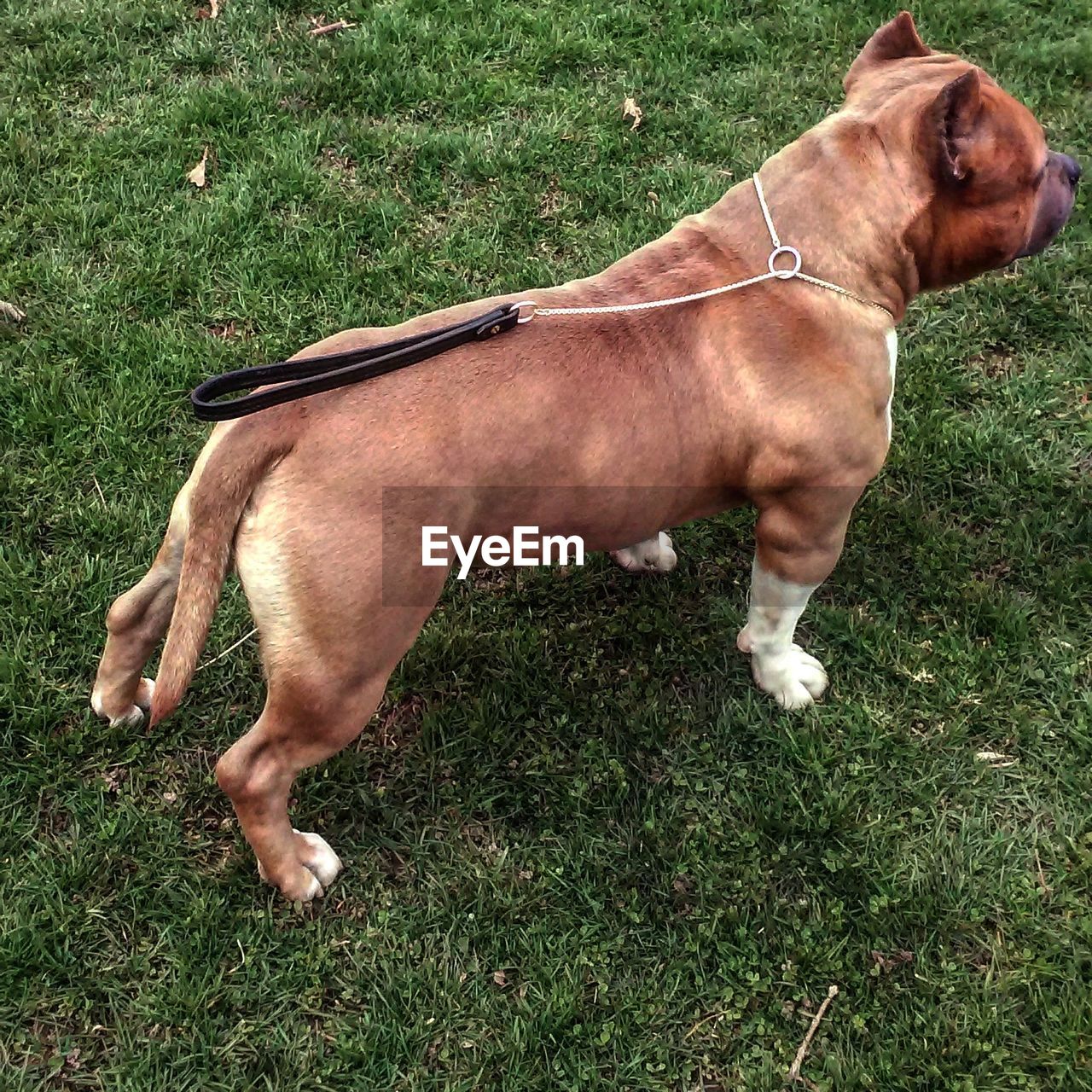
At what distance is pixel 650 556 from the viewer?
3.71 metres

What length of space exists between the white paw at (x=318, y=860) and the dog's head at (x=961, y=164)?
2452 millimetres

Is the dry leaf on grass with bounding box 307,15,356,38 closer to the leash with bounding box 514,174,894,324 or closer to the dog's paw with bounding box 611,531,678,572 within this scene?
the dog's paw with bounding box 611,531,678,572

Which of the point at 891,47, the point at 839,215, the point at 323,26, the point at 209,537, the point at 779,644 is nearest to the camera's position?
the point at 209,537

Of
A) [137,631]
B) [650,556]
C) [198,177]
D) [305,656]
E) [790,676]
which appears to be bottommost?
[790,676]

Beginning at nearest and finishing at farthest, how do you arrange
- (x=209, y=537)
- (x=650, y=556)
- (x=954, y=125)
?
(x=209, y=537)
(x=954, y=125)
(x=650, y=556)

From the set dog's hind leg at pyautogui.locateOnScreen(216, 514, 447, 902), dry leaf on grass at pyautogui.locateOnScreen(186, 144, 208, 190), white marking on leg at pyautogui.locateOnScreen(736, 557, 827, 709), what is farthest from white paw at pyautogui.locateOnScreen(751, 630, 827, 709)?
dry leaf on grass at pyautogui.locateOnScreen(186, 144, 208, 190)

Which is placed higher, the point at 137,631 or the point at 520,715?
the point at 137,631

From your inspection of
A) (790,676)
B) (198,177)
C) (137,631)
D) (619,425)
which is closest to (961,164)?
(619,425)

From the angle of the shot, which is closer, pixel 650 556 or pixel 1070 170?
pixel 1070 170

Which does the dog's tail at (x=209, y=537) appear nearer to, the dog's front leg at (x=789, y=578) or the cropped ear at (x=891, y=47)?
the dog's front leg at (x=789, y=578)

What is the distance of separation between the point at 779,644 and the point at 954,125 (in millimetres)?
1630

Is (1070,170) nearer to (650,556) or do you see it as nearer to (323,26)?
(650,556)

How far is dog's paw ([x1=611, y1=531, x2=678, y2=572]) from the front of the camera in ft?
12.1

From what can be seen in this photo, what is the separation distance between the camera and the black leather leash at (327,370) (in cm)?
231
